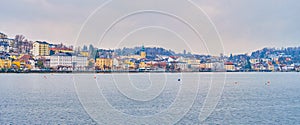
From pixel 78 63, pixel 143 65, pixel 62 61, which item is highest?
pixel 62 61

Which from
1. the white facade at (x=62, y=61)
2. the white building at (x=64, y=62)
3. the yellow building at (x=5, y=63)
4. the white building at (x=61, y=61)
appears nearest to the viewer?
the yellow building at (x=5, y=63)

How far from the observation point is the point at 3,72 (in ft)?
373

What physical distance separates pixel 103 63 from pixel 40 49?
130ft

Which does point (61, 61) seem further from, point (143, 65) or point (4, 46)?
point (4, 46)

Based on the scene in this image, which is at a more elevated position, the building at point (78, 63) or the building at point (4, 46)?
the building at point (4, 46)

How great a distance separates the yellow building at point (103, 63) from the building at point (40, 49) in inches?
1324

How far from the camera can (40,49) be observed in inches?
5659

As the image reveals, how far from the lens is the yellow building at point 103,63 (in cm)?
11412

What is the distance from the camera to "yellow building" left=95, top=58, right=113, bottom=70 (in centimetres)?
11412

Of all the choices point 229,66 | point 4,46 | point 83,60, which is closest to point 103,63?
point 83,60

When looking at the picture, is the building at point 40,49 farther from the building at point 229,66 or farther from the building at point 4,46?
the building at point 229,66

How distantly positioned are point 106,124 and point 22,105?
9.79 metres

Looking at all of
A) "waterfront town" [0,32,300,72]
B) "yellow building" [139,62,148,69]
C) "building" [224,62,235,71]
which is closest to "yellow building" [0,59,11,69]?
"waterfront town" [0,32,300,72]

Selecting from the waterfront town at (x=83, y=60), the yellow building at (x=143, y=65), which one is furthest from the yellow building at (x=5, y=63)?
the yellow building at (x=143, y=65)
